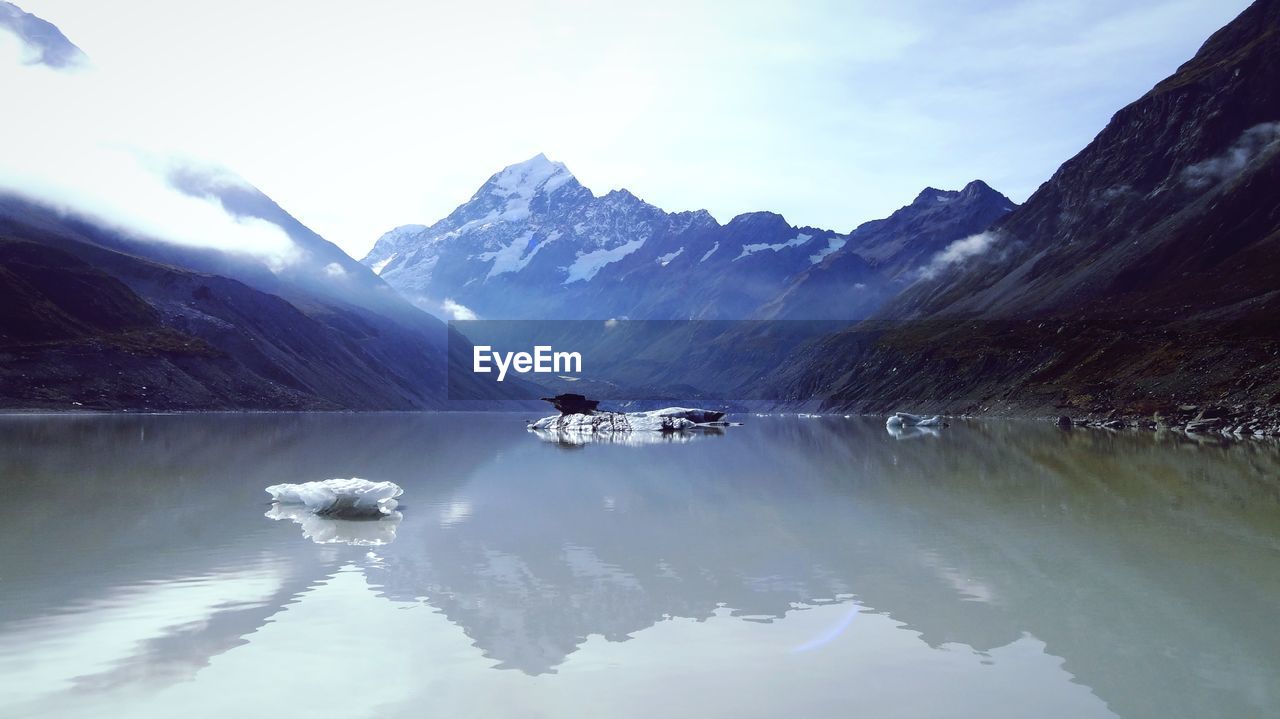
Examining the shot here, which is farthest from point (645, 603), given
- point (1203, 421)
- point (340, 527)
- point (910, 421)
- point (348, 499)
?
point (910, 421)

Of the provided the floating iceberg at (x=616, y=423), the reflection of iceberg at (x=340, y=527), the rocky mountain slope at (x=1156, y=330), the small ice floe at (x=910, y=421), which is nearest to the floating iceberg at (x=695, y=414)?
the floating iceberg at (x=616, y=423)

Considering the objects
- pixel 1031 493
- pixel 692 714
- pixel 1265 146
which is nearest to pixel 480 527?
pixel 692 714

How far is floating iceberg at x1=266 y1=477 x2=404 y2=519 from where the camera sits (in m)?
31.4

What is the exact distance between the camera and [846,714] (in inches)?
473

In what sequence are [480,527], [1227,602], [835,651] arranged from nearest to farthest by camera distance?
[835,651] → [1227,602] → [480,527]

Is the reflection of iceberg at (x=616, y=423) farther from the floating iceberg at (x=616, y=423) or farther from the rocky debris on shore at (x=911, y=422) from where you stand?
the rocky debris on shore at (x=911, y=422)

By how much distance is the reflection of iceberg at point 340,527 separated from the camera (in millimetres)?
26312

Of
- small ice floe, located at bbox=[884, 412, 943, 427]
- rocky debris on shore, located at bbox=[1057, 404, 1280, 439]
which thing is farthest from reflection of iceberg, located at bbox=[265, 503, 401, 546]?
small ice floe, located at bbox=[884, 412, 943, 427]

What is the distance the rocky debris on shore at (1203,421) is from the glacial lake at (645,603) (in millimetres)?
52412

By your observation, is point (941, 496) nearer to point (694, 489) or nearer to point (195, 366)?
point (694, 489)

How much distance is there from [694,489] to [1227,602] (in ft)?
83.0

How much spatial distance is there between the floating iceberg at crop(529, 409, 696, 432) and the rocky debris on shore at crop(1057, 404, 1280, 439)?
47.4 meters

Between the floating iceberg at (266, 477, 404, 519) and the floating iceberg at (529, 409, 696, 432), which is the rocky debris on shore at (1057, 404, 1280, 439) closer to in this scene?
the floating iceberg at (529, 409, 696, 432)

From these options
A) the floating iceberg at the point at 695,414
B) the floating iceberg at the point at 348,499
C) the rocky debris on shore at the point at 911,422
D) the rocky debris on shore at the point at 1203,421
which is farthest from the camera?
the floating iceberg at the point at 695,414
